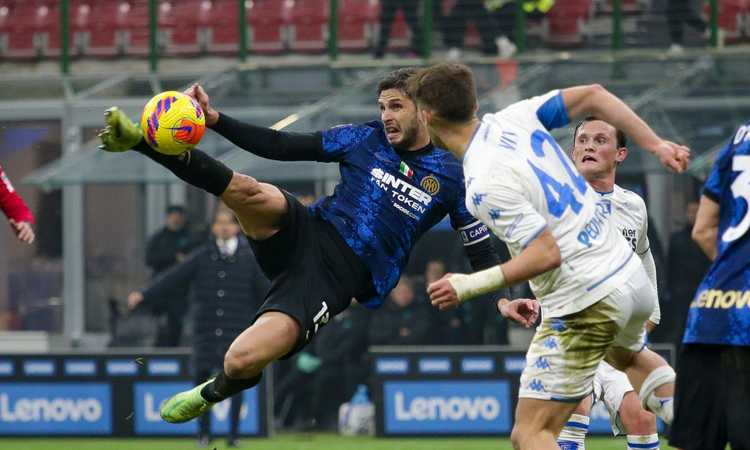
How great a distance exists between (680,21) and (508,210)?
11405 millimetres

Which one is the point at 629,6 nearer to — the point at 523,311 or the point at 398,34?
the point at 398,34

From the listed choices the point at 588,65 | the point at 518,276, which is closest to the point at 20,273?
the point at 588,65

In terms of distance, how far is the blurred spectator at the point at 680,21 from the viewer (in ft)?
55.6

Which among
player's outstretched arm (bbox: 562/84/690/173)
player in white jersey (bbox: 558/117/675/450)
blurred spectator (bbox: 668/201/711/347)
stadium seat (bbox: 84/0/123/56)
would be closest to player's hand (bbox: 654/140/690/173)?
player's outstretched arm (bbox: 562/84/690/173)

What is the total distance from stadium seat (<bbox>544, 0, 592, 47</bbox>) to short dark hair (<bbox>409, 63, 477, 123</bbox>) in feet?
36.8

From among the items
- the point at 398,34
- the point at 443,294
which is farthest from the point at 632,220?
the point at 398,34

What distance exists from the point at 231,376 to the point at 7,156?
36.6ft

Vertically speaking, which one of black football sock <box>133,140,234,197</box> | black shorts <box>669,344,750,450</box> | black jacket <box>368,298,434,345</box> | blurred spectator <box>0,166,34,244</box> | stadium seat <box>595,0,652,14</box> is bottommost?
black jacket <box>368,298,434,345</box>

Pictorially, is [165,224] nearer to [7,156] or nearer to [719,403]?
[7,156]

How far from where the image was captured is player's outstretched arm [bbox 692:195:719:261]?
607 centimetres

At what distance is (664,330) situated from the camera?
1488cm

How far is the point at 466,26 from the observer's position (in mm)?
17328

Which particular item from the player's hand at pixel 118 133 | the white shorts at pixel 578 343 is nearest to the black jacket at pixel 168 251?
the player's hand at pixel 118 133

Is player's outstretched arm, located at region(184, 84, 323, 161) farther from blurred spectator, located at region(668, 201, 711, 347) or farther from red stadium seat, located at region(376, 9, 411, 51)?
red stadium seat, located at region(376, 9, 411, 51)
